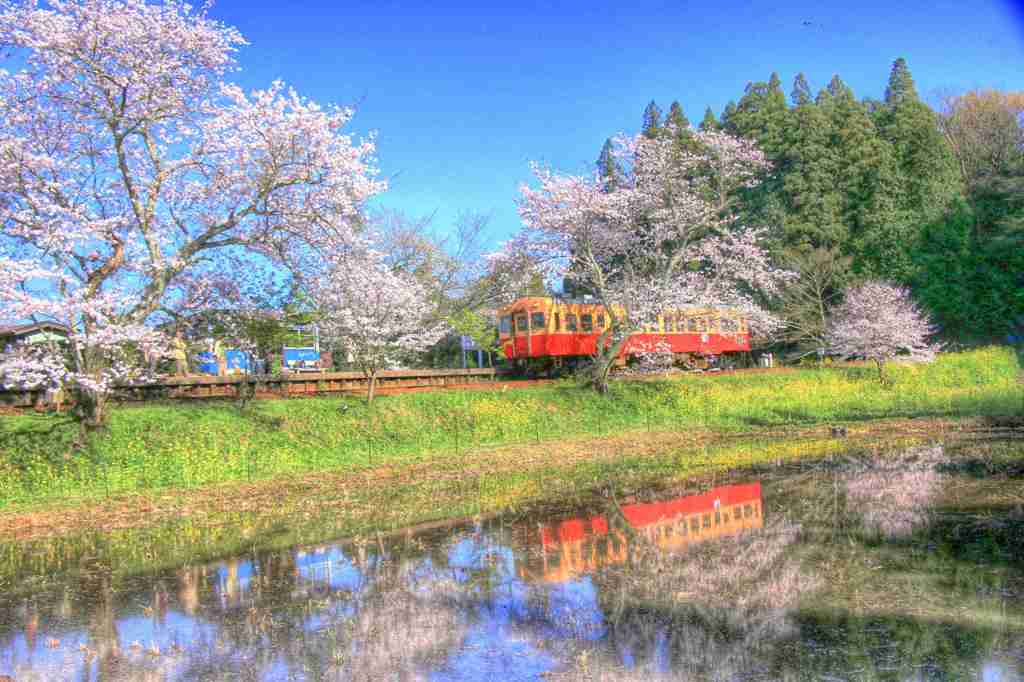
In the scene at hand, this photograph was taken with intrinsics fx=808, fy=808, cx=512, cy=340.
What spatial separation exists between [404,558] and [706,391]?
59.2ft

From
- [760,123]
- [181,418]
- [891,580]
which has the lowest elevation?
[891,580]

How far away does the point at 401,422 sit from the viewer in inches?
751

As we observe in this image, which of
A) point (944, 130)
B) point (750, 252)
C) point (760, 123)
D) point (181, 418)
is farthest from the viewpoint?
point (944, 130)

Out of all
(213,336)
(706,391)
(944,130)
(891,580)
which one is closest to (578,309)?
(706,391)

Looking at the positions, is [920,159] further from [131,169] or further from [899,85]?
[131,169]

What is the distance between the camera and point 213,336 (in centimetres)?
1678

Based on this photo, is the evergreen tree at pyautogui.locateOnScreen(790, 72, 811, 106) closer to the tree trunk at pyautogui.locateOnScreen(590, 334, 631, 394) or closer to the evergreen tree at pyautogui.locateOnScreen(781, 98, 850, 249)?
the evergreen tree at pyautogui.locateOnScreen(781, 98, 850, 249)

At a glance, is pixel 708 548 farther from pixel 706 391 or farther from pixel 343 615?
pixel 706 391

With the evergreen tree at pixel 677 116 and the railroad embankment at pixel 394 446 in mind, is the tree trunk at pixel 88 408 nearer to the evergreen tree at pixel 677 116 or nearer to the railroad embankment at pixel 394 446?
the railroad embankment at pixel 394 446

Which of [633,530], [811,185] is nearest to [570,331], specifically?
[633,530]

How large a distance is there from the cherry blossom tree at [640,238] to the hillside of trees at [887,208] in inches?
512

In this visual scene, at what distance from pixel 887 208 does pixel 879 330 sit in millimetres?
14652

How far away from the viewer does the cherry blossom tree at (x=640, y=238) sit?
76.3 feet

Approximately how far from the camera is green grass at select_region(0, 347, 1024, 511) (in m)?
14.0
